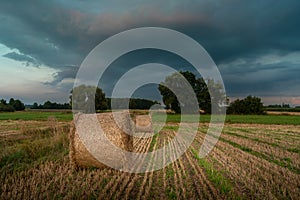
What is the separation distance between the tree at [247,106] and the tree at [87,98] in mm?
29437

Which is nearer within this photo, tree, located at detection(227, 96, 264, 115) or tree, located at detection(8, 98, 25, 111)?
tree, located at detection(227, 96, 264, 115)

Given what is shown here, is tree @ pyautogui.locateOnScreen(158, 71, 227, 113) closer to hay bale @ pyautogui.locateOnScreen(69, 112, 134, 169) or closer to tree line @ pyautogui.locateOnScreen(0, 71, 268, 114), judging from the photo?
tree line @ pyautogui.locateOnScreen(0, 71, 268, 114)

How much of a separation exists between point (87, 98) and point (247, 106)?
37.3 meters

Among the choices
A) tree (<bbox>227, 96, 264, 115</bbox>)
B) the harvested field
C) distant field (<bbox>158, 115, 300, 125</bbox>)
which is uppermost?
tree (<bbox>227, 96, 264, 115</bbox>)

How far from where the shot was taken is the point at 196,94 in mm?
60219

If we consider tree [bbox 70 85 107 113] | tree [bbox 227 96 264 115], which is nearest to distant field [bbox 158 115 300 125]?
tree [bbox 227 96 264 115]

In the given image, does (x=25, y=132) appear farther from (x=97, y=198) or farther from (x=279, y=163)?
(x=279, y=163)

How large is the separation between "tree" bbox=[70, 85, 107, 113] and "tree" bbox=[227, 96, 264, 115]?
29.4m

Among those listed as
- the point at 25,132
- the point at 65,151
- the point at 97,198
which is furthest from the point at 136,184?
the point at 25,132

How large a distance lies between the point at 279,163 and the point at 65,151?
262 inches

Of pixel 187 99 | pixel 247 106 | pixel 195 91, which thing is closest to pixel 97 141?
pixel 187 99

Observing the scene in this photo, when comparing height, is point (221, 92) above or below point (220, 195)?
above

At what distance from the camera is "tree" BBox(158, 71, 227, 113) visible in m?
58.6

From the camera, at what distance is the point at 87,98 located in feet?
223
